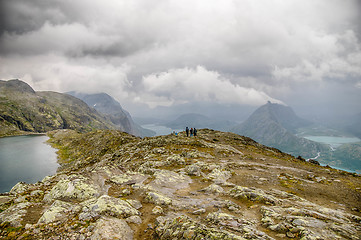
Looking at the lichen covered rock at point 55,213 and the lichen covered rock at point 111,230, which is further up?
the lichen covered rock at point 55,213

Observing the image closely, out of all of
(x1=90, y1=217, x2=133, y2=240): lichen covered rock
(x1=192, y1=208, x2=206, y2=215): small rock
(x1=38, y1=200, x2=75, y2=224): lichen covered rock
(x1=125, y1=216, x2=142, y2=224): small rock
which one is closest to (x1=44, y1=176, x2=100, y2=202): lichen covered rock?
(x1=38, y1=200, x2=75, y2=224): lichen covered rock

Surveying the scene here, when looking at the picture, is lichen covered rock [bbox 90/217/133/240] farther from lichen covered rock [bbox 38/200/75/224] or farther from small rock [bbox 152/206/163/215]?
lichen covered rock [bbox 38/200/75/224]

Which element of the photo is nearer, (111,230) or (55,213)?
(111,230)

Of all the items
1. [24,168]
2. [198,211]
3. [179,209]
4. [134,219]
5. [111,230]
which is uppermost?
[111,230]

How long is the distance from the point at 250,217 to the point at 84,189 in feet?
53.8

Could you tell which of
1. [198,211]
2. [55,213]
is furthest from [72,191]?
[198,211]

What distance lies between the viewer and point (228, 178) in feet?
84.1

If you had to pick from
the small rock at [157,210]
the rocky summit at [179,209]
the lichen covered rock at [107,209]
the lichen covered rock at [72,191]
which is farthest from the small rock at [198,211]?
the lichen covered rock at [72,191]

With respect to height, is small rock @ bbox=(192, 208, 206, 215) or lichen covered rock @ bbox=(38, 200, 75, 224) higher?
lichen covered rock @ bbox=(38, 200, 75, 224)

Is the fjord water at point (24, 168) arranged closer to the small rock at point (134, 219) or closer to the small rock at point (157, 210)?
the small rock at point (134, 219)

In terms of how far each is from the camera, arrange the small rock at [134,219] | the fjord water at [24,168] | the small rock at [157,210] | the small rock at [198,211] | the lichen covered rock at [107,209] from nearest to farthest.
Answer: the lichen covered rock at [107,209] → the small rock at [134,219] → the small rock at [198,211] → the small rock at [157,210] → the fjord water at [24,168]

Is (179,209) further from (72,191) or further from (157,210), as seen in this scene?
(72,191)

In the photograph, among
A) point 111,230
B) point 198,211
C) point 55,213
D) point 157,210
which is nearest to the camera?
point 111,230

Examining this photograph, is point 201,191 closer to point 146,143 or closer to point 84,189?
point 84,189
